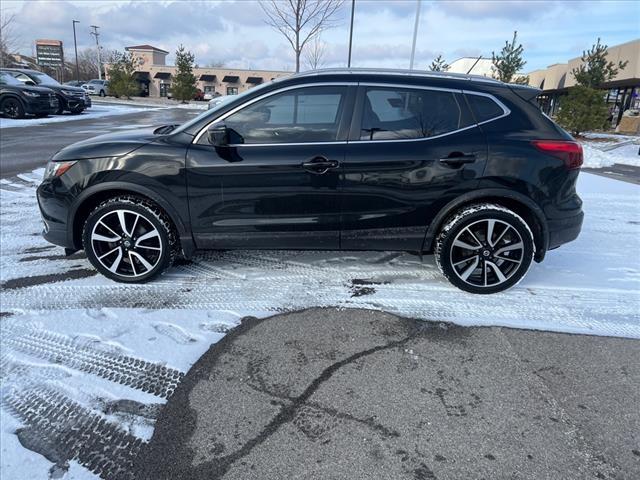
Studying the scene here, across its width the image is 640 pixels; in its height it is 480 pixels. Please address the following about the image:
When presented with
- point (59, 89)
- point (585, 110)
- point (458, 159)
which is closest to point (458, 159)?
point (458, 159)

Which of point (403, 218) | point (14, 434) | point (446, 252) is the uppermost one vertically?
point (403, 218)

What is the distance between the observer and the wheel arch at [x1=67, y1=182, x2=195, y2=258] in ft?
12.2

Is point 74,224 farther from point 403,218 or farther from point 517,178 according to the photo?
point 517,178

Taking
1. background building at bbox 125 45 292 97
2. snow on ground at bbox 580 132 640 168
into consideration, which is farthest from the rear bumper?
background building at bbox 125 45 292 97

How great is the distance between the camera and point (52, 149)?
1142 centimetres

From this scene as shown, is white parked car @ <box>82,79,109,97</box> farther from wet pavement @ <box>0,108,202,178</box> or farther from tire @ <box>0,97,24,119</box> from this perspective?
wet pavement @ <box>0,108,202,178</box>

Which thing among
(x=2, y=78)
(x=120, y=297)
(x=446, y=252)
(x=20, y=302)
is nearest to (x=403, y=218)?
(x=446, y=252)

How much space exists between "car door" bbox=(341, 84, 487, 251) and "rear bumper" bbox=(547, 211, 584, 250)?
0.82 m

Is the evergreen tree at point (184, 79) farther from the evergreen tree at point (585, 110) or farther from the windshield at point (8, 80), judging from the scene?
the evergreen tree at point (585, 110)

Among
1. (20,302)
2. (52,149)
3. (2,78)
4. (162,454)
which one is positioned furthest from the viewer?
(2,78)

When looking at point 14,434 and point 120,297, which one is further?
point 120,297

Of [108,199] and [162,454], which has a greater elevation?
[108,199]

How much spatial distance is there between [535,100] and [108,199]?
12.5 ft

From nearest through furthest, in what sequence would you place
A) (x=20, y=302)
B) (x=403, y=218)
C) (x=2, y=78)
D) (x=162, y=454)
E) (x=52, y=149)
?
(x=162, y=454), (x=20, y=302), (x=403, y=218), (x=52, y=149), (x=2, y=78)
